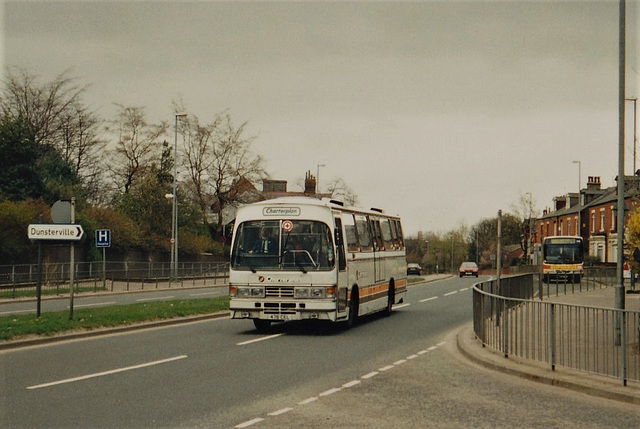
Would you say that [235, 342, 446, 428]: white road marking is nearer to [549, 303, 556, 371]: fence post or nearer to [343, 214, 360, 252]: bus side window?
[549, 303, 556, 371]: fence post

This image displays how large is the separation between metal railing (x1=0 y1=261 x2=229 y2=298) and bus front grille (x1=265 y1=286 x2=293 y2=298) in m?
17.8

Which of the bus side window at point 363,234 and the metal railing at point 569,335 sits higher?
the bus side window at point 363,234

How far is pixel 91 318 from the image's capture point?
19.1m

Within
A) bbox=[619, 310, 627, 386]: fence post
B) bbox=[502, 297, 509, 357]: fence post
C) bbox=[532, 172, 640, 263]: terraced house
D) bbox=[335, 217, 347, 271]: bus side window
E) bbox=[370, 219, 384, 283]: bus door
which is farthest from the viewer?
bbox=[532, 172, 640, 263]: terraced house

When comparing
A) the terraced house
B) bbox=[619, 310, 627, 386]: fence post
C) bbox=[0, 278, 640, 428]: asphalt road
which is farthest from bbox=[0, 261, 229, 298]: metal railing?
the terraced house

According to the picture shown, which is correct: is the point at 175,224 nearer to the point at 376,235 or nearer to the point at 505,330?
the point at 376,235

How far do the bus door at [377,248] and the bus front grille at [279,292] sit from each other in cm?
477

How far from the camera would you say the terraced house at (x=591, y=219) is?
77500 millimetres

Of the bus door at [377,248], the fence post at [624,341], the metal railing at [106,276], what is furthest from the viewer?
the metal railing at [106,276]

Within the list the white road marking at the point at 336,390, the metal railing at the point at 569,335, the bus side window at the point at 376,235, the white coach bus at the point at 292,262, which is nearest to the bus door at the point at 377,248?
the bus side window at the point at 376,235

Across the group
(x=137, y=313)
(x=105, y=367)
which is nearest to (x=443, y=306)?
(x=137, y=313)

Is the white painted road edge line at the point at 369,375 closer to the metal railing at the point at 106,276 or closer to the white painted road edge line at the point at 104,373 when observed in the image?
the white painted road edge line at the point at 104,373

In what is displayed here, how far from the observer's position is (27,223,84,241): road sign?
18.1 metres

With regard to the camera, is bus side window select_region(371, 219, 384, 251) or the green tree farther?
the green tree
